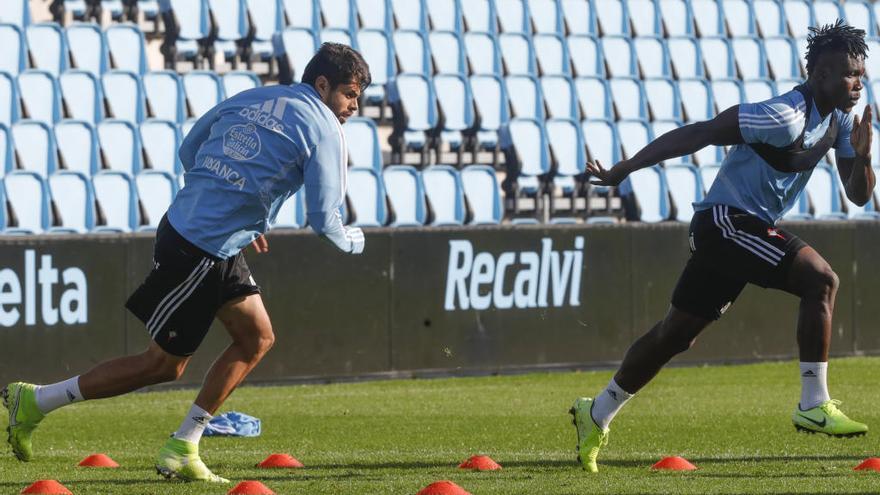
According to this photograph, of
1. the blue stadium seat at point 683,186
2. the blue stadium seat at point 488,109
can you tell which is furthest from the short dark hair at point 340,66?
the blue stadium seat at point 683,186

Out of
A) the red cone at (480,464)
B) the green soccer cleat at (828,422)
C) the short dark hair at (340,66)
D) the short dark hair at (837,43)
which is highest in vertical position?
the short dark hair at (837,43)

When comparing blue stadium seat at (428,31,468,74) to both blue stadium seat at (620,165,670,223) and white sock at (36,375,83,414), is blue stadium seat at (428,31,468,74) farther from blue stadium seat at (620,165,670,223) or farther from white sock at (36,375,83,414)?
white sock at (36,375,83,414)

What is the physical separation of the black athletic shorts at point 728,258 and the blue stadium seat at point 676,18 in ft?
41.0

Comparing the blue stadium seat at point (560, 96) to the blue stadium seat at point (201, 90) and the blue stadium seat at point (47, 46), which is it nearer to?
the blue stadium seat at point (201, 90)

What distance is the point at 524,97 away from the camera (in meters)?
17.3

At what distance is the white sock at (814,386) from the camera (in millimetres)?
6980

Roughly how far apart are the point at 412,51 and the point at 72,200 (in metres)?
4.74

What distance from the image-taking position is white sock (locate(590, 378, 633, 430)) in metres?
7.31

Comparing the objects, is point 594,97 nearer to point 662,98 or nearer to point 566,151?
point 662,98

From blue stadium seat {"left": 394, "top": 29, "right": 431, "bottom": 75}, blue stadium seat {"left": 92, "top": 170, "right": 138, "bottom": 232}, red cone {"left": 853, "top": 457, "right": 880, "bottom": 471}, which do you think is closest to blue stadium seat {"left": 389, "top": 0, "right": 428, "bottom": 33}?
blue stadium seat {"left": 394, "top": 29, "right": 431, "bottom": 75}

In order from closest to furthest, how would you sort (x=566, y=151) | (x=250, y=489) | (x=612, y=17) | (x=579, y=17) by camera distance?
(x=250, y=489)
(x=566, y=151)
(x=579, y=17)
(x=612, y=17)

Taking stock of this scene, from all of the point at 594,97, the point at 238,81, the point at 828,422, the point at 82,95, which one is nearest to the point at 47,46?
the point at 82,95

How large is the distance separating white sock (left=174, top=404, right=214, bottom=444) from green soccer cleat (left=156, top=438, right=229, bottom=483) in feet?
0.07

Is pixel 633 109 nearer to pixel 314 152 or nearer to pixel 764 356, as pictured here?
pixel 764 356
